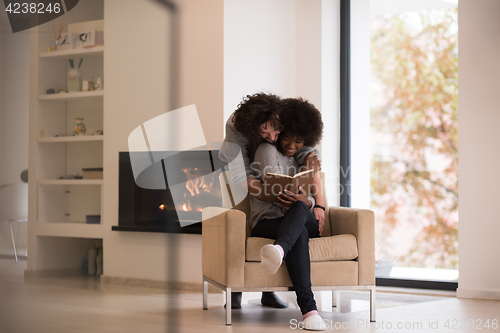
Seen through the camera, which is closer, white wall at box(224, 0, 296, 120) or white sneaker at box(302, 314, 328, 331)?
white sneaker at box(302, 314, 328, 331)

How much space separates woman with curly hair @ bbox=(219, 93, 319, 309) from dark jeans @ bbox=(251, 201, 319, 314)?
182 mm

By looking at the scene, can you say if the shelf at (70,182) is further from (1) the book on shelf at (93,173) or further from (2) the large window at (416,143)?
(2) the large window at (416,143)

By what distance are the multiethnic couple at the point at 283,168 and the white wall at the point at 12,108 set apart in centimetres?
129

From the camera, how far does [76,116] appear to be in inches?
17.5

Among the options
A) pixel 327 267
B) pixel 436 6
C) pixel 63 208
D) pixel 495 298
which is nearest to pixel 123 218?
pixel 63 208

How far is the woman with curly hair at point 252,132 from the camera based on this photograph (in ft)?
5.71

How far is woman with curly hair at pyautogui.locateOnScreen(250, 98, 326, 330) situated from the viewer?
1859mm

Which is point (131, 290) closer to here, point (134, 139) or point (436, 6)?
point (134, 139)

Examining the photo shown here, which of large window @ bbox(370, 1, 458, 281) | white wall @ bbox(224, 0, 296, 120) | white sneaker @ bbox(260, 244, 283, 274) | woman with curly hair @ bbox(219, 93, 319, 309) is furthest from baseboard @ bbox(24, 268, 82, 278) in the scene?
large window @ bbox(370, 1, 458, 281)

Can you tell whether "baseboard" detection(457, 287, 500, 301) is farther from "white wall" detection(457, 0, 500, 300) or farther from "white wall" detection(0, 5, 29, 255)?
Result: "white wall" detection(0, 5, 29, 255)

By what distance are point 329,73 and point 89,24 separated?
314 centimetres

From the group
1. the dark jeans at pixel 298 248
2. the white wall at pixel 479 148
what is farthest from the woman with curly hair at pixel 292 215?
the white wall at pixel 479 148

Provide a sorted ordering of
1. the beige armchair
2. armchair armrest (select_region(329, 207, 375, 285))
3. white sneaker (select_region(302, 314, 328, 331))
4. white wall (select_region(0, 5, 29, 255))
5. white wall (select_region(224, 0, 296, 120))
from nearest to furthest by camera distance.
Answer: white wall (select_region(0, 5, 29, 255))
white sneaker (select_region(302, 314, 328, 331))
the beige armchair
armchair armrest (select_region(329, 207, 375, 285))
white wall (select_region(224, 0, 296, 120))

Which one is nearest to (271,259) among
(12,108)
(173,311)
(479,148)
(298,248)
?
(298,248)
